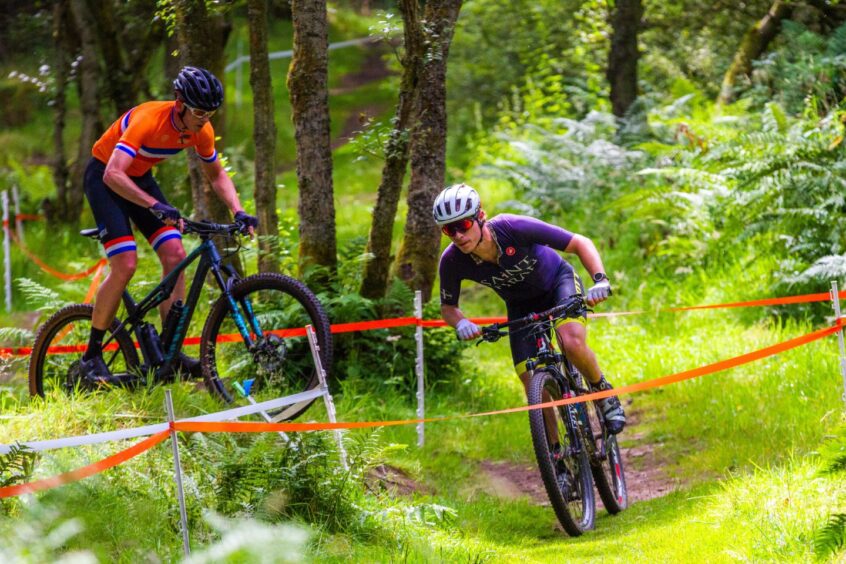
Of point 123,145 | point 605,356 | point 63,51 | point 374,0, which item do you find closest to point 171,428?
point 123,145

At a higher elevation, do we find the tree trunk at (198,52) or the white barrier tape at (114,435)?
the tree trunk at (198,52)

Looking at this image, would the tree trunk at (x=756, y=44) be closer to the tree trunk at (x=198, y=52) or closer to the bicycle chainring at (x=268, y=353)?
the tree trunk at (x=198, y=52)

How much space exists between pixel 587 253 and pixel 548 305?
599 millimetres

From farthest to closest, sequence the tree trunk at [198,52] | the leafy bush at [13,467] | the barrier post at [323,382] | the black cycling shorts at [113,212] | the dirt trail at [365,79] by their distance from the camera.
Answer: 1. the dirt trail at [365,79]
2. the tree trunk at [198,52]
3. the black cycling shorts at [113,212]
4. the barrier post at [323,382]
5. the leafy bush at [13,467]

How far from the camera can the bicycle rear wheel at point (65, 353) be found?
7047 millimetres

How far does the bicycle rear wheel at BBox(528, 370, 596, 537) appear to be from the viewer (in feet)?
19.0

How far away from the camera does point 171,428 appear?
451 cm

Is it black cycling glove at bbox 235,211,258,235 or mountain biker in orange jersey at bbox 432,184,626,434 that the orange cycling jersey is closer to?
black cycling glove at bbox 235,211,258,235

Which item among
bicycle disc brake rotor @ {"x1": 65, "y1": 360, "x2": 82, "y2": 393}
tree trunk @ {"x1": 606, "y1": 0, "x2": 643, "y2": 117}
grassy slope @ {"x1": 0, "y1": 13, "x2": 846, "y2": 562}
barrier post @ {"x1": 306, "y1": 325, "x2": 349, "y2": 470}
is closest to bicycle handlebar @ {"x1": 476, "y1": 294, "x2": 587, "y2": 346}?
barrier post @ {"x1": 306, "y1": 325, "x2": 349, "y2": 470}

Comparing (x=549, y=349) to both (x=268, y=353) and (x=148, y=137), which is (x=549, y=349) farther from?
(x=148, y=137)

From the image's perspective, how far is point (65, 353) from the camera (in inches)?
303

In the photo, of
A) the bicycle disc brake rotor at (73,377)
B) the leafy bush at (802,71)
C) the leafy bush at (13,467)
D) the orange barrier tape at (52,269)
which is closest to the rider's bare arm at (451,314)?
the bicycle disc brake rotor at (73,377)

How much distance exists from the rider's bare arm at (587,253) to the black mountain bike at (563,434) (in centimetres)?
21

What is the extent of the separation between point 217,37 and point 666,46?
34.9 ft
